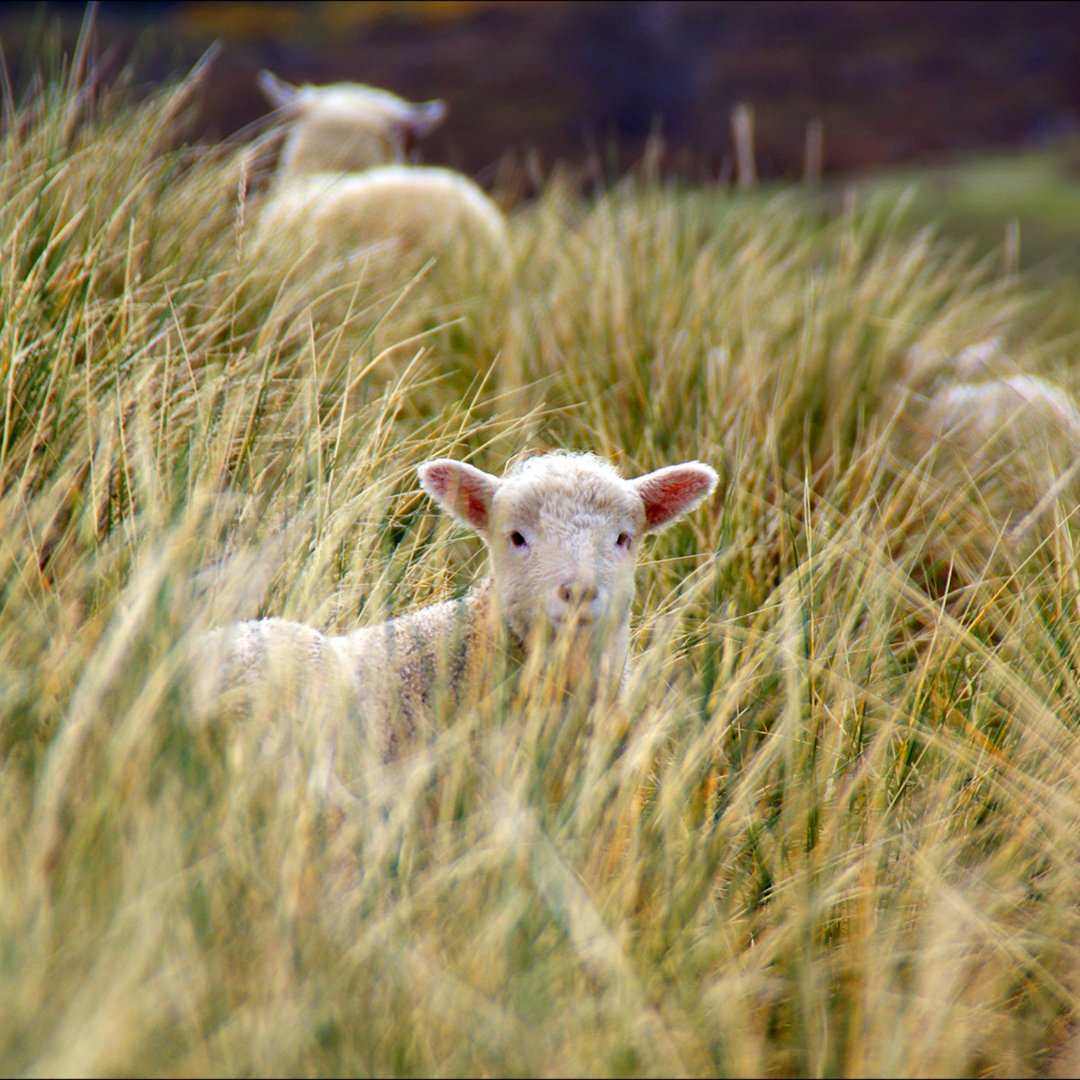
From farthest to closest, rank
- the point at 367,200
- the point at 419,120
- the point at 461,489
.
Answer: the point at 419,120 → the point at 367,200 → the point at 461,489

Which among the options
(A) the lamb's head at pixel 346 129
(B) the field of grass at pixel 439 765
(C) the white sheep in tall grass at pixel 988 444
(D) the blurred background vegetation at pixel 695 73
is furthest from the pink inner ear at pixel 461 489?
(D) the blurred background vegetation at pixel 695 73

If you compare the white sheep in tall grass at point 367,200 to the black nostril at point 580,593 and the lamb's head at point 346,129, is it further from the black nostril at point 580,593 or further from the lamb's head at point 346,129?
the black nostril at point 580,593

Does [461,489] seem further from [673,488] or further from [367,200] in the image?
[367,200]

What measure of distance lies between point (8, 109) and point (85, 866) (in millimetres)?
2982

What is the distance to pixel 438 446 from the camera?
3354 millimetres

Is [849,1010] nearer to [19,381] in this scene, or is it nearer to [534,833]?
[534,833]

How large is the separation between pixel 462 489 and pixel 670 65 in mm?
21567

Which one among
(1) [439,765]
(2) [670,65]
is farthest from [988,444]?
(2) [670,65]

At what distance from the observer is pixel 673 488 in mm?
2953

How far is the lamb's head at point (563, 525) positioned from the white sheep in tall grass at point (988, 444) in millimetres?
881

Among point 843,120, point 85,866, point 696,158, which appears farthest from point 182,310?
point 843,120

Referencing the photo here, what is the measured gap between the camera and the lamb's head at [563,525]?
2.65m

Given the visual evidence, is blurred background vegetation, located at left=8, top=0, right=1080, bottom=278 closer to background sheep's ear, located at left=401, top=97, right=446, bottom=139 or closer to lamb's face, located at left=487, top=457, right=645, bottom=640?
background sheep's ear, located at left=401, top=97, right=446, bottom=139

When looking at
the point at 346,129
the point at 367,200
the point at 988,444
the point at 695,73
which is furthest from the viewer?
the point at 695,73
